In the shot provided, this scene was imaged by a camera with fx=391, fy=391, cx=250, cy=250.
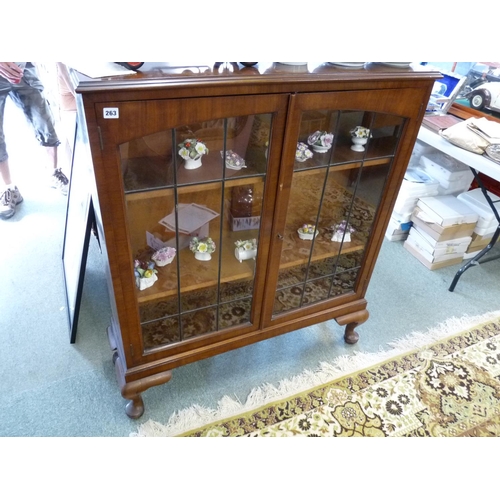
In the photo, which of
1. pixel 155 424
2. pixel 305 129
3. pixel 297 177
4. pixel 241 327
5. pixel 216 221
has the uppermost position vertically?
pixel 305 129

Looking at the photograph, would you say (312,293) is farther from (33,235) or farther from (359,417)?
(33,235)

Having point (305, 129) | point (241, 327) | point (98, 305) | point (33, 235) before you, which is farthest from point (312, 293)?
point (33, 235)

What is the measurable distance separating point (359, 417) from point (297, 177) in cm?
90

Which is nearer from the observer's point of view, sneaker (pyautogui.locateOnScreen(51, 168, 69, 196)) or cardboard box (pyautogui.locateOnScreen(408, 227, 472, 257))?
cardboard box (pyautogui.locateOnScreen(408, 227, 472, 257))

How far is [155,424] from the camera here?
4.38 feet

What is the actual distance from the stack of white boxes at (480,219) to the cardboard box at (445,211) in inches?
1.7

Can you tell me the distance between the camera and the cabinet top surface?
76 centimetres

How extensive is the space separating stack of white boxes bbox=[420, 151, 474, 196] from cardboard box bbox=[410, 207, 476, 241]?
250 mm

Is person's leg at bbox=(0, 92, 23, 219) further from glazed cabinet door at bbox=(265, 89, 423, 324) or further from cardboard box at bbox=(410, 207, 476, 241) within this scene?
cardboard box at bbox=(410, 207, 476, 241)

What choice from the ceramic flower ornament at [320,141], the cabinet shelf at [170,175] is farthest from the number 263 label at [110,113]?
the ceramic flower ornament at [320,141]

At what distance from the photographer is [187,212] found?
1.07m

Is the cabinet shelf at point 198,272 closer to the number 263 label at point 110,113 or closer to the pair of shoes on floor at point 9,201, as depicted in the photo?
the number 263 label at point 110,113

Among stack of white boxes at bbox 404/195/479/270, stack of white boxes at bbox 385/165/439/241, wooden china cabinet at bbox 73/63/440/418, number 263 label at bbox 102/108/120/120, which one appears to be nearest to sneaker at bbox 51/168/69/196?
wooden china cabinet at bbox 73/63/440/418

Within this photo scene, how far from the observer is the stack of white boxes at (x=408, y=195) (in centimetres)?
211
